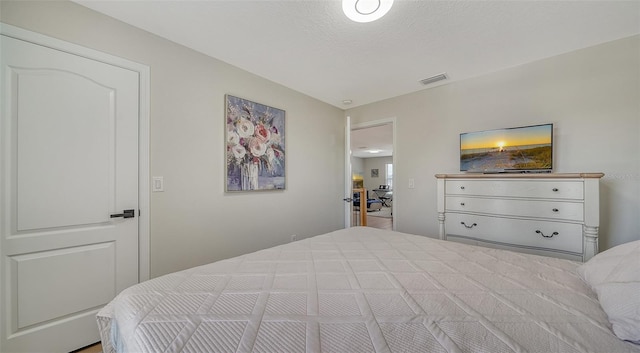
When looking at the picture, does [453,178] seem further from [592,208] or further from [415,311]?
[415,311]

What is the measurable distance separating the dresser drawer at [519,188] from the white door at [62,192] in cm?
281

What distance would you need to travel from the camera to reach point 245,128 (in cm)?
246

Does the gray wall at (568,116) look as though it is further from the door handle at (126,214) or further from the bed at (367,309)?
the door handle at (126,214)

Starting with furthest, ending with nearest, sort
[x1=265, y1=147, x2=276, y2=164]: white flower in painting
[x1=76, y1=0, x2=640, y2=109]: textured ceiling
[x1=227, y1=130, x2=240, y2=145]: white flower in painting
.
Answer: [x1=265, y1=147, x2=276, y2=164]: white flower in painting
[x1=227, y1=130, x2=240, y2=145]: white flower in painting
[x1=76, y1=0, x2=640, y2=109]: textured ceiling

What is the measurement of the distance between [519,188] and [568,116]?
2.87 ft

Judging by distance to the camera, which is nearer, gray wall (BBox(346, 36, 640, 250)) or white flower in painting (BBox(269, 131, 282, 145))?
gray wall (BBox(346, 36, 640, 250))

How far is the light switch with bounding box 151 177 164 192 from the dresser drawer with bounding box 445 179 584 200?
2.60 meters

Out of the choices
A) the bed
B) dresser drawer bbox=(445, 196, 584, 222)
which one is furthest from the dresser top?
the bed

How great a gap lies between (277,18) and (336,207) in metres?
2.60

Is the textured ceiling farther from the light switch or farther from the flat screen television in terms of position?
the light switch

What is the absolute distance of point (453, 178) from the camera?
229 centimetres

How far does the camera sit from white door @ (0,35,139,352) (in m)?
1.36

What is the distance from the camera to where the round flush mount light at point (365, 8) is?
56.7 inches

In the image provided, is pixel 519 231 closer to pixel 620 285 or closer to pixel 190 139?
pixel 620 285
